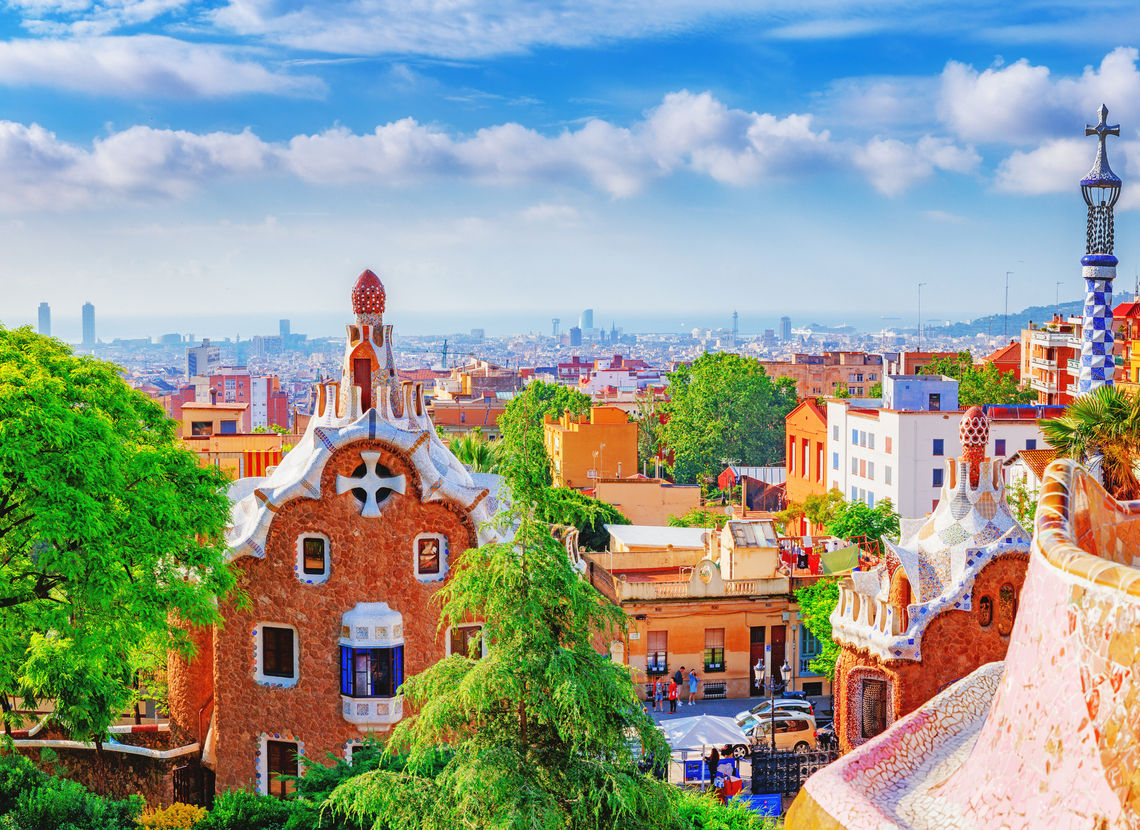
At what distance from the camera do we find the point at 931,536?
23891mm

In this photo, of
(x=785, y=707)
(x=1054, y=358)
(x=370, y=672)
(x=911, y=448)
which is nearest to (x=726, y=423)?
(x=1054, y=358)

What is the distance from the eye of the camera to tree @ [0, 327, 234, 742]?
1850 cm

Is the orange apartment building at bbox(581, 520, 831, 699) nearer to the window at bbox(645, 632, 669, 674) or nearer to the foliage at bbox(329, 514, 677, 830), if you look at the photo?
the window at bbox(645, 632, 669, 674)

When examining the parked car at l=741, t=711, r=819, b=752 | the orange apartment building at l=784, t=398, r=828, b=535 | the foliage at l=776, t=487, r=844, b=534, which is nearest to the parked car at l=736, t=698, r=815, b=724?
the parked car at l=741, t=711, r=819, b=752

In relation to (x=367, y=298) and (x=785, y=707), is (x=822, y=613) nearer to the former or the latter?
(x=785, y=707)

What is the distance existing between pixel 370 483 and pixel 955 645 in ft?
39.2

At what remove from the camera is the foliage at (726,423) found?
89.3m

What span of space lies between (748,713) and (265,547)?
45.0 ft

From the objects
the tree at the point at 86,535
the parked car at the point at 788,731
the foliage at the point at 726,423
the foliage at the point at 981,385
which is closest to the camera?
the tree at the point at 86,535

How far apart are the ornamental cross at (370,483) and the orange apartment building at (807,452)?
4624 cm

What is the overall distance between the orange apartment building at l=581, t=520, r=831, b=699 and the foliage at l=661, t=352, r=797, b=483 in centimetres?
5355

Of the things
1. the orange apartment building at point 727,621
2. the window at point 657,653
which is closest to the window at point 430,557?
the orange apartment building at point 727,621

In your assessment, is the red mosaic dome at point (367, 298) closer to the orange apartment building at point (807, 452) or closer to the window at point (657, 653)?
the window at point (657, 653)

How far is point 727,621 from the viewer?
115 feet
